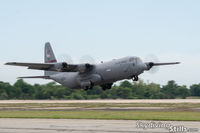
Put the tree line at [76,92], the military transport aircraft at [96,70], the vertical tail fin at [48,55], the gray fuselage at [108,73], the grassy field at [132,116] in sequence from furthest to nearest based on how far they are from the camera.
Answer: the tree line at [76,92] < the vertical tail fin at [48,55] < the military transport aircraft at [96,70] < the gray fuselage at [108,73] < the grassy field at [132,116]

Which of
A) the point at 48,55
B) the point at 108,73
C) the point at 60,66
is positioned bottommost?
the point at 108,73

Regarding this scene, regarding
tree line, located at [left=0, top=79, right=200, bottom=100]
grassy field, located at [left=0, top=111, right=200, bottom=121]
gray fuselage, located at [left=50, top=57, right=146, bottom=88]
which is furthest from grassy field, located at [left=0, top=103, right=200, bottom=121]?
tree line, located at [left=0, top=79, right=200, bottom=100]

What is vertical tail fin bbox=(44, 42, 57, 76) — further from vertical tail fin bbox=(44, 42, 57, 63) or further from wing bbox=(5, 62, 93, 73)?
wing bbox=(5, 62, 93, 73)

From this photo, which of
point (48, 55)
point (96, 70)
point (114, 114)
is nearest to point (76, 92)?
point (48, 55)

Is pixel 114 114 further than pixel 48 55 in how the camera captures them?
No

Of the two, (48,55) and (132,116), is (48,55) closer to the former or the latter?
(48,55)

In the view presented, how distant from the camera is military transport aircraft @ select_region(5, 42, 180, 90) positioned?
47562 millimetres

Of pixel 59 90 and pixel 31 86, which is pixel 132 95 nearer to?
pixel 59 90

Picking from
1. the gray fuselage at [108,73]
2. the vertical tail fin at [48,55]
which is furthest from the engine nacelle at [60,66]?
the vertical tail fin at [48,55]

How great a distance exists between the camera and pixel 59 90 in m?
92.1

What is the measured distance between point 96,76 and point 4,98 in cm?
5260

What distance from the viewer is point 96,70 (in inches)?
2020

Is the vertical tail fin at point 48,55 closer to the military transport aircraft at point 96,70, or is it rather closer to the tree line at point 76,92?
the military transport aircraft at point 96,70

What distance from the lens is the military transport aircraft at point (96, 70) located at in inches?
1873
